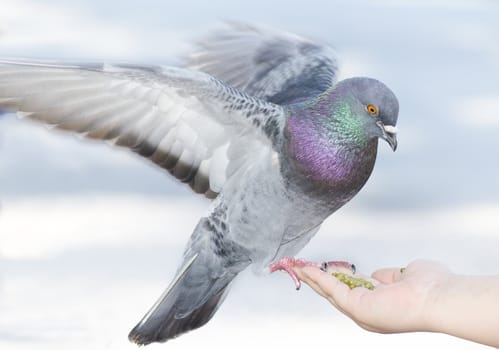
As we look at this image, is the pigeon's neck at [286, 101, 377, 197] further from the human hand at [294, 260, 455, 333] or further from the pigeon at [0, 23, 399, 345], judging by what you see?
the human hand at [294, 260, 455, 333]

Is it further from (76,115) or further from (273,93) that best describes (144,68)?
(273,93)

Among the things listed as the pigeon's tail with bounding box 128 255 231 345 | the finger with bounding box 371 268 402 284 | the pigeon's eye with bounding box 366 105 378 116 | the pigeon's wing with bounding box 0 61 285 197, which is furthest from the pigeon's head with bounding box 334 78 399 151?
→ the pigeon's tail with bounding box 128 255 231 345

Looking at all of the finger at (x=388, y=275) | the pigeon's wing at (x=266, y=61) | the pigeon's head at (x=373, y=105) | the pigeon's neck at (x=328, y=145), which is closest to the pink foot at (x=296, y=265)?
the finger at (x=388, y=275)

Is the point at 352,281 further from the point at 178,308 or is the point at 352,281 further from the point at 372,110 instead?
the point at 178,308

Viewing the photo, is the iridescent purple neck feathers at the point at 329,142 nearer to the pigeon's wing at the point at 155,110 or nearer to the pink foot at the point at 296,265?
the pigeon's wing at the point at 155,110

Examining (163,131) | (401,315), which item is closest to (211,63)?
(163,131)

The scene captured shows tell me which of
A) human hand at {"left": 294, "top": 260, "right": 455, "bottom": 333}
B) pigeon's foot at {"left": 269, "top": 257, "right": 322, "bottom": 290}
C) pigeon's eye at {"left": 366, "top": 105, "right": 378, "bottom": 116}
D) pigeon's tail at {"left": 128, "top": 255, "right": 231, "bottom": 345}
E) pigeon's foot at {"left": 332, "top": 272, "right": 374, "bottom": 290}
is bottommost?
pigeon's tail at {"left": 128, "top": 255, "right": 231, "bottom": 345}

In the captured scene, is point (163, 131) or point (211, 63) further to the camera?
point (211, 63)
